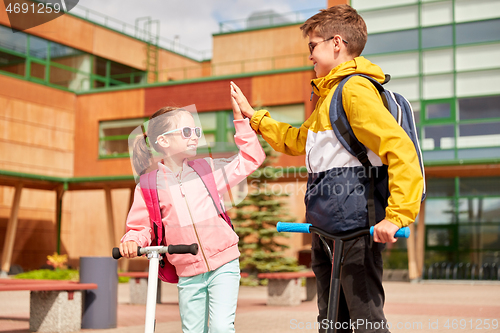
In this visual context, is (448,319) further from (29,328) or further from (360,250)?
(360,250)

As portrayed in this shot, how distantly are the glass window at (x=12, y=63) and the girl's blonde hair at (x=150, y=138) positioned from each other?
81.4 feet

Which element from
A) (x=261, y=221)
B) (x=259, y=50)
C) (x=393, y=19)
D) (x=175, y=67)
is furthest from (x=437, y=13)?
(x=175, y=67)

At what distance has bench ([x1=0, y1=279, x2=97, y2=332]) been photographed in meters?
7.72

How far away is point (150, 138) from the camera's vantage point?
3.54m

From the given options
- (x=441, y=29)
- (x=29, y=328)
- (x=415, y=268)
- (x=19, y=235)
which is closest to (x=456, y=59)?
(x=441, y=29)

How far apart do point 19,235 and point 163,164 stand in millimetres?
24509

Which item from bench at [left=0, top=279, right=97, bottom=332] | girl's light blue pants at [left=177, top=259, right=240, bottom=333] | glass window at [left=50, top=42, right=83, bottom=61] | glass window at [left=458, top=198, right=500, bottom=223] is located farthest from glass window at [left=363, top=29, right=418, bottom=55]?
girl's light blue pants at [left=177, top=259, right=240, bottom=333]

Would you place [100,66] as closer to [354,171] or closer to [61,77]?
[61,77]

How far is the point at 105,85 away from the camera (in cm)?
3100

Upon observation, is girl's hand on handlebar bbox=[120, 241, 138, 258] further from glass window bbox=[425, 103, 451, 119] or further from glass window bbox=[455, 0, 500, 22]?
glass window bbox=[455, 0, 500, 22]

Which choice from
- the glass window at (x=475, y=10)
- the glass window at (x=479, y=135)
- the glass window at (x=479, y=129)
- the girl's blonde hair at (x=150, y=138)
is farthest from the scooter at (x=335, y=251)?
the glass window at (x=475, y=10)

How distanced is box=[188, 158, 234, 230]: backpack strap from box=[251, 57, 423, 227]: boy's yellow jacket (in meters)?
0.57

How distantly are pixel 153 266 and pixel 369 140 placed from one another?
1.16m

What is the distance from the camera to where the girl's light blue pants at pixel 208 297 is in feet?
10.7
